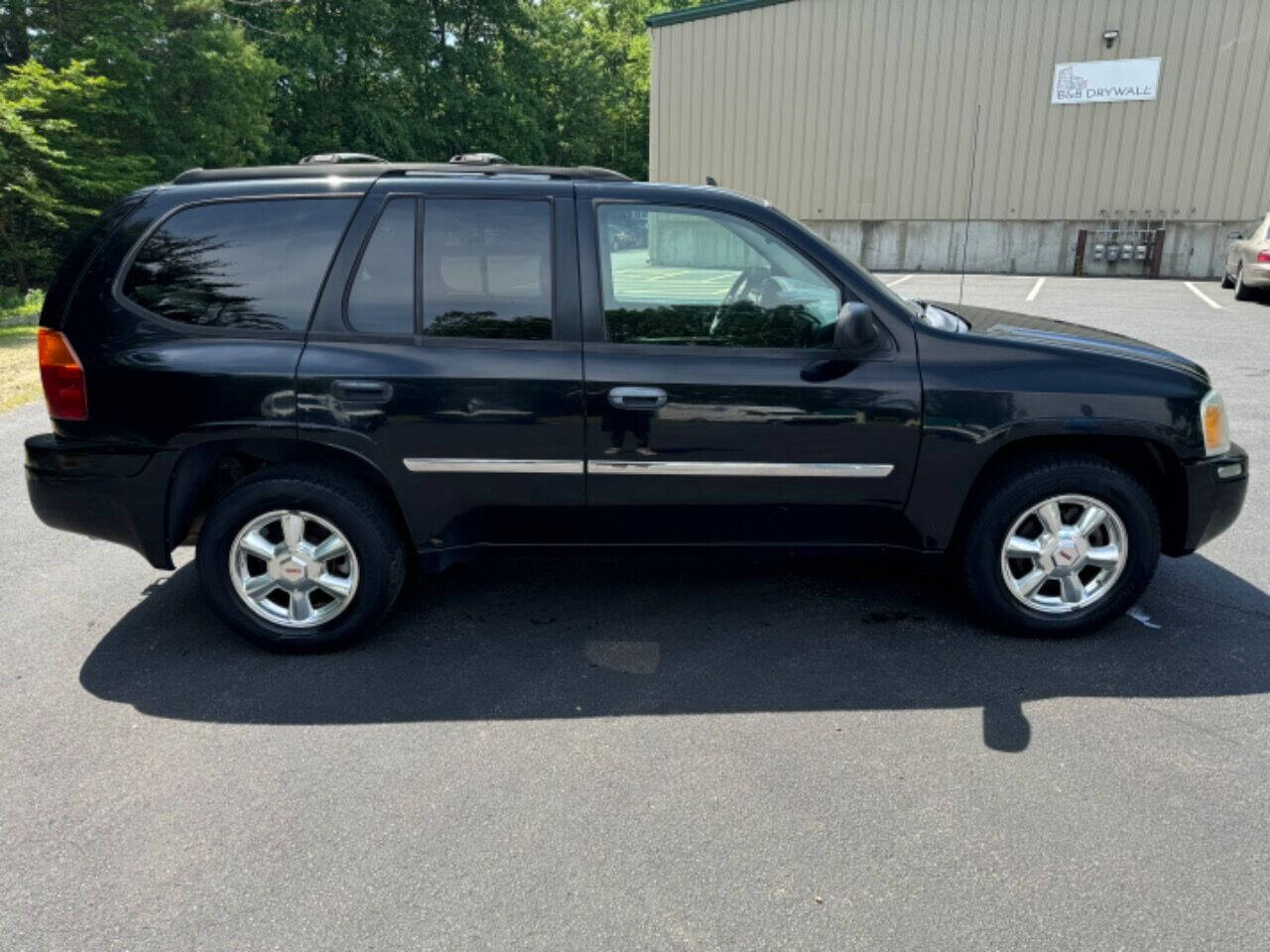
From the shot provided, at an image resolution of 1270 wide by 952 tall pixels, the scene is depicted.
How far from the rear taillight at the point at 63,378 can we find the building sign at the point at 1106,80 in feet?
90.2

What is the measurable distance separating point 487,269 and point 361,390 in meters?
0.65

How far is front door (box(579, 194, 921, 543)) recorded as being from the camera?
3.53 meters

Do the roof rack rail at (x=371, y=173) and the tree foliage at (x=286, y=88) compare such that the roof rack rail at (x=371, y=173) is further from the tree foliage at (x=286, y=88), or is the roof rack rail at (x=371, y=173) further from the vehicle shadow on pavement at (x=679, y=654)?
the tree foliage at (x=286, y=88)

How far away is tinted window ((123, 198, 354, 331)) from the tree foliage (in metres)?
16.6

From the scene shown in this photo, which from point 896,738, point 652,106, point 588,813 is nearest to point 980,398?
point 896,738

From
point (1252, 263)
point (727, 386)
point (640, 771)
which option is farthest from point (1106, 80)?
point (640, 771)

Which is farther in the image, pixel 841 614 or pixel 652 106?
pixel 652 106

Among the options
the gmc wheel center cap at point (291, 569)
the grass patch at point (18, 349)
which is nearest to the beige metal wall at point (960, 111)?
the grass patch at point (18, 349)

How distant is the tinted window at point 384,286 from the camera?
3564 millimetres

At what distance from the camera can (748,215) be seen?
143 inches

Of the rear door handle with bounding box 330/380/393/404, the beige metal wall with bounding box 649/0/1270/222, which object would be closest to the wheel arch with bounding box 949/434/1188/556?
the rear door handle with bounding box 330/380/393/404

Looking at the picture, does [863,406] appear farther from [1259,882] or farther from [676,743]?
[1259,882]

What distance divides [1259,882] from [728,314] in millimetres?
2366

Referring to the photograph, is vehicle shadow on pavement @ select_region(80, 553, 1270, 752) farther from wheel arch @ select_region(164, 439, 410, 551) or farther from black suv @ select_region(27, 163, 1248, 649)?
wheel arch @ select_region(164, 439, 410, 551)
